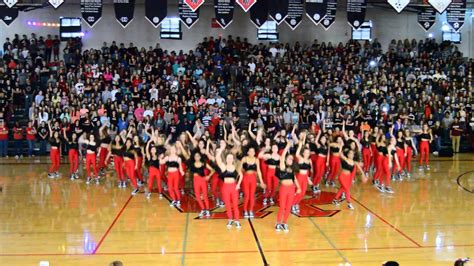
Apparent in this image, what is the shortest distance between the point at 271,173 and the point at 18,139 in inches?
520

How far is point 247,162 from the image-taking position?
39.8 ft

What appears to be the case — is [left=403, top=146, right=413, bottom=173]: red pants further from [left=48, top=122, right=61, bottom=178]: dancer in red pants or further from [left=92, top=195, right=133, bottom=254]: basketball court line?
[left=48, top=122, right=61, bottom=178]: dancer in red pants

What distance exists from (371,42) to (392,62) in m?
3.07

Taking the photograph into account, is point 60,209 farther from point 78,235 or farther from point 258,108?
point 258,108

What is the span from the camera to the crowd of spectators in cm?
2198

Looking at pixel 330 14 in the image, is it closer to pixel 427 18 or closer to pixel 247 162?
pixel 427 18

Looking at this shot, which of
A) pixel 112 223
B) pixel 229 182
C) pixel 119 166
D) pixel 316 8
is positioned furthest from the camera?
pixel 316 8

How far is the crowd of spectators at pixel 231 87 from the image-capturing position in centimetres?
2198

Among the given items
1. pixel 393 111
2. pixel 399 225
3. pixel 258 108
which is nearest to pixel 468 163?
pixel 393 111

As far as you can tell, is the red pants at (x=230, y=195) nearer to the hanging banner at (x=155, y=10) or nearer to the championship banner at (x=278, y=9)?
the championship banner at (x=278, y=9)

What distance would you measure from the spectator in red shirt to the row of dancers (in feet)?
15.6

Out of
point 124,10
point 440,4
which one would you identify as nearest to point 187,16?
point 124,10

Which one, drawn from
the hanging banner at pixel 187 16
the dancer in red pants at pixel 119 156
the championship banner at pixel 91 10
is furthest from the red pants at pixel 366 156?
the championship banner at pixel 91 10

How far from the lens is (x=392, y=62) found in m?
28.3
